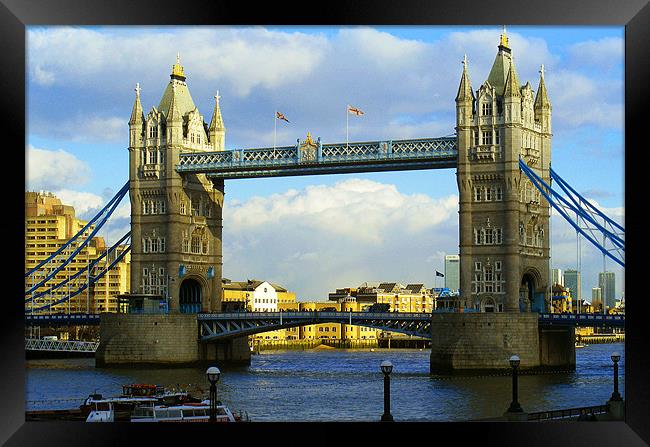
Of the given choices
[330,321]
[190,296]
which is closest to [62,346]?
[190,296]

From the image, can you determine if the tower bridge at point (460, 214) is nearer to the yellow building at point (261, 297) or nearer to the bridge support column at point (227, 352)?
the bridge support column at point (227, 352)

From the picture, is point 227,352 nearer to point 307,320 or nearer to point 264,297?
point 307,320

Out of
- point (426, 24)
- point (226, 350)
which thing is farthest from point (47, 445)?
point (226, 350)

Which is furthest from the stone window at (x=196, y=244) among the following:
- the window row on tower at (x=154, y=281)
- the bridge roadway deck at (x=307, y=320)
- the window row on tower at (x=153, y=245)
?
the bridge roadway deck at (x=307, y=320)

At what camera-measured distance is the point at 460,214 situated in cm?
8469

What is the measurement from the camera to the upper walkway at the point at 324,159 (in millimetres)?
85500

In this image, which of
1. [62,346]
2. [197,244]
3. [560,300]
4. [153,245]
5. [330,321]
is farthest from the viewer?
[62,346]

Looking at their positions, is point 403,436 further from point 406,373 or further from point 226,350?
point 226,350

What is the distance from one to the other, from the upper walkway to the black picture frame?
5495 centimetres

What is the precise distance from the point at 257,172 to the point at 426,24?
63.1m

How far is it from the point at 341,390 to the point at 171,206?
2696 centimetres

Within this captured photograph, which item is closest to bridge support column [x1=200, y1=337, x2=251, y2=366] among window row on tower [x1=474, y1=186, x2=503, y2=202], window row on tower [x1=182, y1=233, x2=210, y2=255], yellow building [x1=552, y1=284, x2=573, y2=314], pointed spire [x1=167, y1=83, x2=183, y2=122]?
window row on tower [x1=182, y1=233, x2=210, y2=255]

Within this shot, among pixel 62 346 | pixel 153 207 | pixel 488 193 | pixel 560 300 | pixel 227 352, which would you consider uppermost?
pixel 153 207

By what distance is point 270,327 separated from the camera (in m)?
91.9
